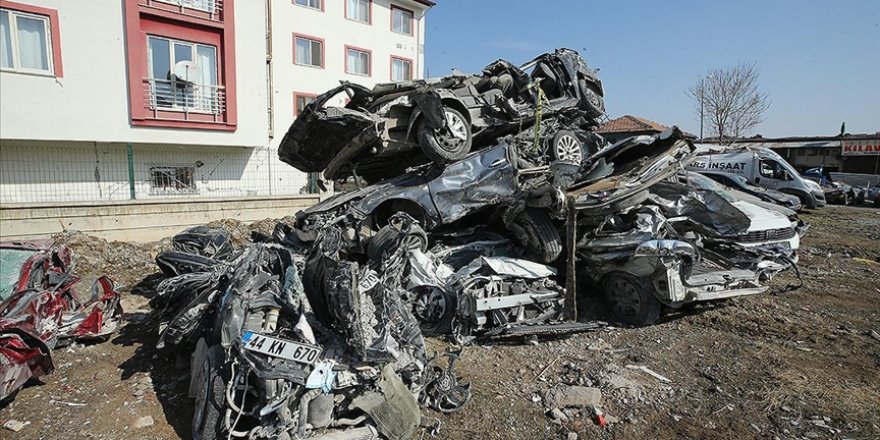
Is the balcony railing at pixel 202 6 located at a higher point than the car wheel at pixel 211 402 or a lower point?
higher

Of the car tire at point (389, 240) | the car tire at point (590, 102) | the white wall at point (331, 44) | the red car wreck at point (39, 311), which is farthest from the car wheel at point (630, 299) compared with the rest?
the white wall at point (331, 44)

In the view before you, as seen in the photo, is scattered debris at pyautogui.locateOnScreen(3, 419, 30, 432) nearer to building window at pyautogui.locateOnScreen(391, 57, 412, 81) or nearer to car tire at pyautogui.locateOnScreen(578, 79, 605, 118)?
car tire at pyautogui.locateOnScreen(578, 79, 605, 118)

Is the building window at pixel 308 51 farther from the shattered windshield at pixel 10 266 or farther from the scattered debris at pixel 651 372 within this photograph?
the scattered debris at pixel 651 372

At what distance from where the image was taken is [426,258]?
17.0 ft

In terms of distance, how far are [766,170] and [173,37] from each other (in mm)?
19070

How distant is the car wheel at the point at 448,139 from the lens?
577 centimetres

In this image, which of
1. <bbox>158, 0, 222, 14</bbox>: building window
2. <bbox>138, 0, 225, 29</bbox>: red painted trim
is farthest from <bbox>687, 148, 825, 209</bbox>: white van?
<bbox>158, 0, 222, 14</bbox>: building window

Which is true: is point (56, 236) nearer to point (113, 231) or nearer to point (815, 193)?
point (113, 231)

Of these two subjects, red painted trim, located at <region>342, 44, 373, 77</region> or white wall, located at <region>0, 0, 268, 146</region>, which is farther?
red painted trim, located at <region>342, 44, 373, 77</region>

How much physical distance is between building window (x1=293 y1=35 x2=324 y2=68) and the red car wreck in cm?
1389

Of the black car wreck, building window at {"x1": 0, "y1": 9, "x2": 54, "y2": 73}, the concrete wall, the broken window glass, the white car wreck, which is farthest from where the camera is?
the broken window glass

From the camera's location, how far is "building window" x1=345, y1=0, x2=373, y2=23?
18938 millimetres

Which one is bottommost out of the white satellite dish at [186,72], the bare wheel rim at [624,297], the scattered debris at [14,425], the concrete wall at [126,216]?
the scattered debris at [14,425]

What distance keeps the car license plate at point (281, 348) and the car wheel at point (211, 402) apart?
32 cm
